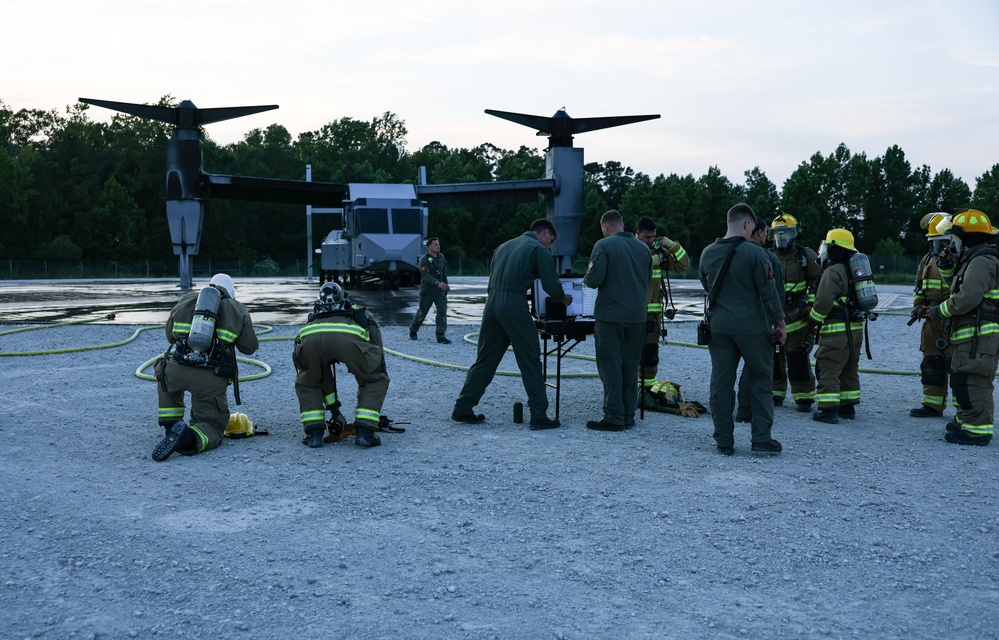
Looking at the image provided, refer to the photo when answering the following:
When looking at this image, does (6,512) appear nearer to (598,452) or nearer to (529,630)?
(529,630)

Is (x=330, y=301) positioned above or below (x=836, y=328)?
above

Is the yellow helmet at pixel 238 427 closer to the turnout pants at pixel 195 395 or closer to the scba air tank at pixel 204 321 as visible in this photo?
the turnout pants at pixel 195 395

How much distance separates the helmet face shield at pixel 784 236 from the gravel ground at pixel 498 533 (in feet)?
6.15

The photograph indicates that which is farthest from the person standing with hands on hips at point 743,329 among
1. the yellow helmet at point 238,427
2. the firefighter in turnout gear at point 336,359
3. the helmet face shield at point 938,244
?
the yellow helmet at point 238,427

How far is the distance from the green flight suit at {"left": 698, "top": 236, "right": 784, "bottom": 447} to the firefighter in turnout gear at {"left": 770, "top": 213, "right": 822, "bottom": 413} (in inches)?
72.8

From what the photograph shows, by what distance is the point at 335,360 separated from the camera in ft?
22.9

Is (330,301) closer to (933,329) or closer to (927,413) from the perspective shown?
(933,329)

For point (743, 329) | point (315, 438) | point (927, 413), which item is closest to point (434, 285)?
point (315, 438)

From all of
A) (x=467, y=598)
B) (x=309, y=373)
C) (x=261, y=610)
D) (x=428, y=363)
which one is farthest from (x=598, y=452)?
(x=428, y=363)

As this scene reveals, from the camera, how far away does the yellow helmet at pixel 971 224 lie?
7.32 meters

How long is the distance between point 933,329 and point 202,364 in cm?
696

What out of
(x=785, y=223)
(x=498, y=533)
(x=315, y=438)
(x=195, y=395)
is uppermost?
(x=785, y=223)

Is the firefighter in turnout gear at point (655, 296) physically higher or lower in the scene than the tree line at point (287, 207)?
lower

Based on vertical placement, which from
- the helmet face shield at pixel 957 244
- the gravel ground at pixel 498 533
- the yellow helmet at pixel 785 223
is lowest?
the gravel ground at pixel 498 533
